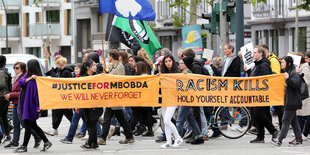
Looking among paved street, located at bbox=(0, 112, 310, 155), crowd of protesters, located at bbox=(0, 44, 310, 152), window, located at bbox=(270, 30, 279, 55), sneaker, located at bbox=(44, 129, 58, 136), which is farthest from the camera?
window, located at bbox=(270, 30, 279, 55)

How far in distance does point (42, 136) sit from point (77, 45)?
5380cm

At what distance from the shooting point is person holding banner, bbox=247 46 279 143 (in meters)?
14.5

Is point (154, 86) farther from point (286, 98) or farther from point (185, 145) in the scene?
point (286, 98)

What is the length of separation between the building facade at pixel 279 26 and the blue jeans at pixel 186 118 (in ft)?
110

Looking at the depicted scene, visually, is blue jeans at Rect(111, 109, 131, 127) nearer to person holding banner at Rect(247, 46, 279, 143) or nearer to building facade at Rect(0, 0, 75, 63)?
person holding banner at Rect(247, 46, 279, 143)

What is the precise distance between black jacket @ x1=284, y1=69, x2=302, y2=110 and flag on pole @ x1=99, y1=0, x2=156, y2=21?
4.09 m

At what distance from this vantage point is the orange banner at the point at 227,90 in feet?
48.1

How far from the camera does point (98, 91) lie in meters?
14.4

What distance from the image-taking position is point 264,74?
587 inches

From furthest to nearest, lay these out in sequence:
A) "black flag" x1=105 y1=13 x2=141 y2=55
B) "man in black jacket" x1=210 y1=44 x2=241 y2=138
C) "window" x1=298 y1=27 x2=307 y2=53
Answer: "window" x1=298 y1=27 x2=307 y2=53 < "black flag" x1=105 y1=13 x2=141 y2=55 < "man in black jacket" x1=210 y1=44 x2=241 y2=138

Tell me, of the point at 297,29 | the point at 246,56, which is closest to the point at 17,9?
the point at 297,29

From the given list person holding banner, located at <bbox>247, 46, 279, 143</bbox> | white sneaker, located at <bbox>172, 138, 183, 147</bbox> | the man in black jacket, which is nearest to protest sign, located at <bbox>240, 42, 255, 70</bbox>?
the man in black jacket

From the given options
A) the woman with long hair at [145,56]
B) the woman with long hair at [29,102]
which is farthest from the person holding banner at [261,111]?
the woman with long hair at [29,102]

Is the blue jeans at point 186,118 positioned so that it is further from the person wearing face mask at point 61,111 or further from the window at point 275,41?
the window at point 275,41
